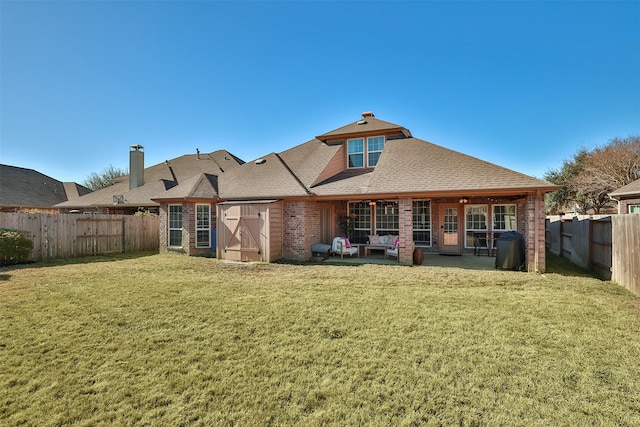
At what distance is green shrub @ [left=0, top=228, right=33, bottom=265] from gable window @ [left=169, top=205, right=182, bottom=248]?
193 inches

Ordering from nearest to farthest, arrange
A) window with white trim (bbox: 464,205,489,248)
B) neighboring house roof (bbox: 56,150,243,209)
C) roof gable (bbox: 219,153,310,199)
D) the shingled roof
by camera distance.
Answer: roof gable (bbox: 219,153,310,199) → window with white trim (bbox: 464,205,489,248) → the shingled roof → neighboring house roof (bbox: 56,150,243,209)

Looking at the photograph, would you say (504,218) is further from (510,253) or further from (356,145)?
(356,145)

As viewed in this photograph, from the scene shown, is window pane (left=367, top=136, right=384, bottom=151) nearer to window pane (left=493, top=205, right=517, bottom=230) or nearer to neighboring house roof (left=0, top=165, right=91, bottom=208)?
window pane (left=493, top=205, right=517, bottom=230)

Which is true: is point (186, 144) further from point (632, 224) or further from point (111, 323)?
point (632, 224)

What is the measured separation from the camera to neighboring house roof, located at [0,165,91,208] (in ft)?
75.3

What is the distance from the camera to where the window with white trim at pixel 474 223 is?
1380cm

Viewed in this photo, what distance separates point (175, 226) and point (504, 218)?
15.4m

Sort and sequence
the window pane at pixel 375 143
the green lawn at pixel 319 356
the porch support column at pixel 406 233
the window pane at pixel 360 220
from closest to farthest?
1. the green lawn at pixel 319 356
2. the porch support column at pixel 406 233
3. the window pane at pixel 375 143
4. the window pane at pixel 360 220

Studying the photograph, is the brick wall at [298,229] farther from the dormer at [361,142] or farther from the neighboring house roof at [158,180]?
the neighboring house roof at [158,180]

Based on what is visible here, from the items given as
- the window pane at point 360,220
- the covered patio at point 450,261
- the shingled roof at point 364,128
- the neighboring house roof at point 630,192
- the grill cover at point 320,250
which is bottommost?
the covered patio at point 450,261

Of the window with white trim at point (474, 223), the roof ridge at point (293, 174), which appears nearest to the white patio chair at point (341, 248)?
the roof ridge at point (293, 174)

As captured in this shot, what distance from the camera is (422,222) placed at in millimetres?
14586

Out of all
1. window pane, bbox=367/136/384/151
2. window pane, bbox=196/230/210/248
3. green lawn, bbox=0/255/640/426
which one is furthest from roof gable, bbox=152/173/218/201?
window pane, bbox=367/136/384/151

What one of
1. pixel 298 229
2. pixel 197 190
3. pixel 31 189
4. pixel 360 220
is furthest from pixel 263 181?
pixel 31 189
